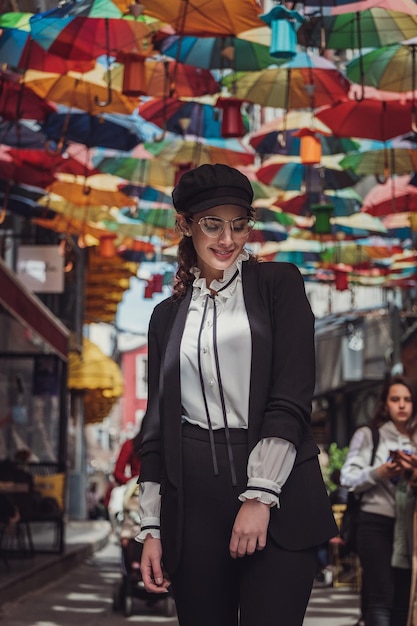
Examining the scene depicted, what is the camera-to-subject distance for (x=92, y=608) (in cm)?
1216

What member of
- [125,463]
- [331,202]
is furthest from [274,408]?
[331,202]

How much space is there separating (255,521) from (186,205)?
94 centimetres

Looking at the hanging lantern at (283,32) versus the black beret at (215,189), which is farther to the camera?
the hanging lantern at (283,32)

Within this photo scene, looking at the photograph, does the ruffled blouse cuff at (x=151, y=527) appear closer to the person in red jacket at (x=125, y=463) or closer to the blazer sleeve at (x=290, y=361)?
the blazer sleeve at (x=290, y=361)

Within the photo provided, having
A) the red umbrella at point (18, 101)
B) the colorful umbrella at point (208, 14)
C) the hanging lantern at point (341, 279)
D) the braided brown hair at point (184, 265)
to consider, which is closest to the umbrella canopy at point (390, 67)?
the colorful umbrella at point (208, 14)

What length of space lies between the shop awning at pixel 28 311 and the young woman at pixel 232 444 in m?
11.2

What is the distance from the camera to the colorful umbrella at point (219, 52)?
1184 centimetres

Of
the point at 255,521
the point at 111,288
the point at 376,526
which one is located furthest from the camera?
the point at 111,288

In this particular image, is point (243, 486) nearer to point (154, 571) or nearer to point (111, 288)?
point (154, 571)

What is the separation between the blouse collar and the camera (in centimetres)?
355

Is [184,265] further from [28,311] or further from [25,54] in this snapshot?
[28,311]

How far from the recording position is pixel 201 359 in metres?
3.41

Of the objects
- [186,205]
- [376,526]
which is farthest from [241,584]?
[376,526]

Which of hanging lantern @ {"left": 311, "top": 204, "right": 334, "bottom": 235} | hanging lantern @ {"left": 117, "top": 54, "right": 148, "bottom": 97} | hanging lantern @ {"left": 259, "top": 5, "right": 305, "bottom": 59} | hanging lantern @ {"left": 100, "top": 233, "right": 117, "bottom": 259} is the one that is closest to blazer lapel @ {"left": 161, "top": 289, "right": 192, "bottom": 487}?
hanging lantern @ {"left": 259, "top": 5, "right": 305, "bottom": 59}
